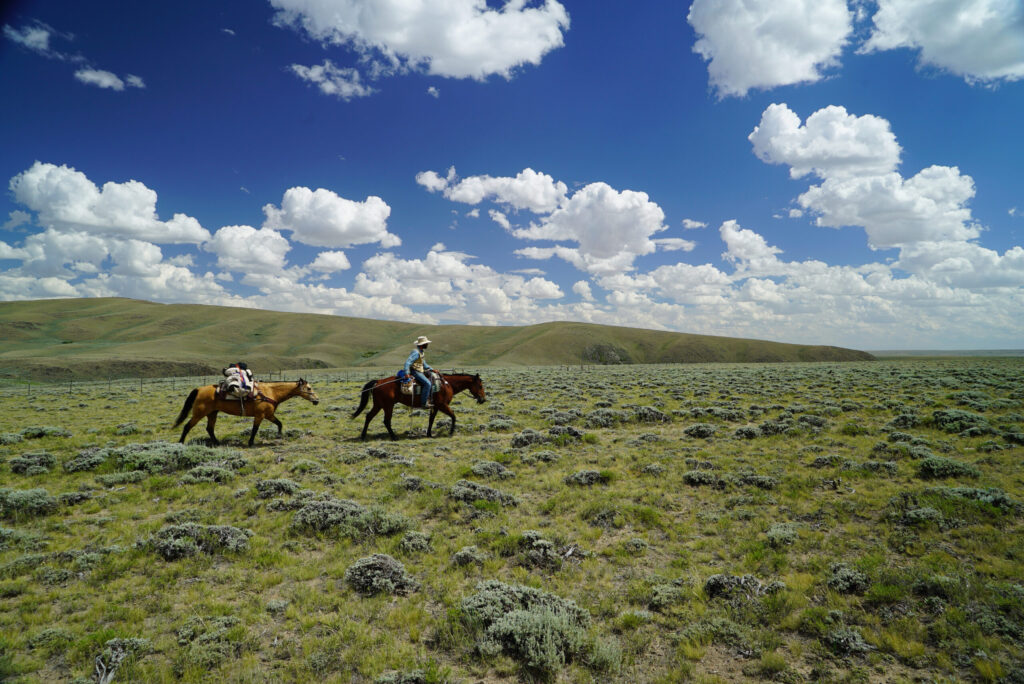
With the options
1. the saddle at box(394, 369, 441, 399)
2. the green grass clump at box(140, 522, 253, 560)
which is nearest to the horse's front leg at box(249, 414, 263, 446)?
the saddle at box(394, 369, 441, 399)

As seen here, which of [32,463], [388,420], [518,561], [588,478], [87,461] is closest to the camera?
[518,561]

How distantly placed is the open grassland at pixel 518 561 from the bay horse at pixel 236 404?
151 centimetres

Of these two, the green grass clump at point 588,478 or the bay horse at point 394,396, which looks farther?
the bay horse at point 394,396

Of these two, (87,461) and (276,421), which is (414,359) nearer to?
(276,421)

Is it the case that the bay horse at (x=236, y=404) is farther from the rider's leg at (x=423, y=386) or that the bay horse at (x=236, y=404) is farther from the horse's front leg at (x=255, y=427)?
the rider's leg at (x=423, y=386)

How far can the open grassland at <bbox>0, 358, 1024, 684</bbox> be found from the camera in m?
4.91

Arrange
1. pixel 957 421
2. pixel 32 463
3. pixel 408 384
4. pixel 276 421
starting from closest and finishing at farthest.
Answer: pixel 32 463 < pixel 957 421 < pixel 276 421 < pixel 408 384

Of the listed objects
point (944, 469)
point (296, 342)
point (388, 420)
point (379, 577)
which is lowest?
point (296, 342)

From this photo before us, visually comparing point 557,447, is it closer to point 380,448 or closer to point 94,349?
point 380,448

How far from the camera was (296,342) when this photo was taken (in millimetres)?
159750

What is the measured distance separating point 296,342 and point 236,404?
536 feet

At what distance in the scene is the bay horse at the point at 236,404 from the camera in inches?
547

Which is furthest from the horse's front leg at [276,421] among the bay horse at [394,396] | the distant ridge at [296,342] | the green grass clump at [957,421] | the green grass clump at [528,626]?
the distant ridge at [296,342]

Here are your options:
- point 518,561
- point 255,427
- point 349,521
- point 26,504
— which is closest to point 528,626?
point 518,561
